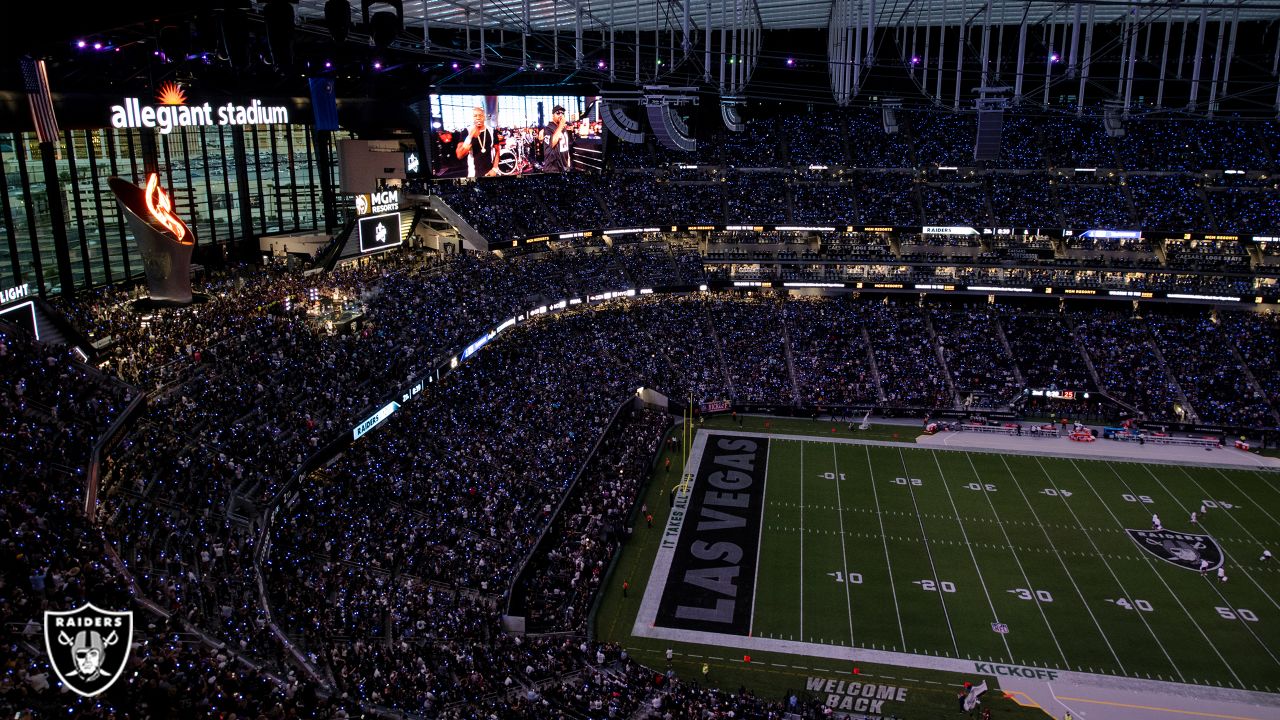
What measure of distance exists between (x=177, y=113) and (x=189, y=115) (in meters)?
0.43

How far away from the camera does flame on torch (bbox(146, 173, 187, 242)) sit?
2308 cm

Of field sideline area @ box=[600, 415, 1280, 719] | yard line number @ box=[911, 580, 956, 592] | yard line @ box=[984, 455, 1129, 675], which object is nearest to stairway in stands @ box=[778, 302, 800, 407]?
field sideline area @ box=[600, 415, 1280, 719]

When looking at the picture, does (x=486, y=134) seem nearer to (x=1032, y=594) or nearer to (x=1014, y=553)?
(x=1014, y=553)

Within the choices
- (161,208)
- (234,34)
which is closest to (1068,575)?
(234,34)

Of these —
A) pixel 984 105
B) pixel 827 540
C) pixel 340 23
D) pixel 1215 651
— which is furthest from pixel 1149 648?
pixel 340 23

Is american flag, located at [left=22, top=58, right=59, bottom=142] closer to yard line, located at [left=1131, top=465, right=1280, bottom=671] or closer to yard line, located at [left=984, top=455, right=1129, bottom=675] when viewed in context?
yard line, located at [left=984, top=455, right=1129, bottom=675]

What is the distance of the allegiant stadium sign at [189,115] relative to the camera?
30.8 m

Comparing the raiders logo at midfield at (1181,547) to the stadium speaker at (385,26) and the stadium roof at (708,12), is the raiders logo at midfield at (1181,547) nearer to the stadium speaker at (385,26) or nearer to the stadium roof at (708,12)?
the stadium roof at (708,12)

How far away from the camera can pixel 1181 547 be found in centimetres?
2986

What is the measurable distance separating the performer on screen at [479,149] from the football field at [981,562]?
65.0 ft

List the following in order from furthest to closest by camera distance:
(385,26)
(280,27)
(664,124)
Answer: (664,124)
(385,26)
(280,27)

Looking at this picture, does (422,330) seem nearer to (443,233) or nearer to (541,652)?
(443,233)

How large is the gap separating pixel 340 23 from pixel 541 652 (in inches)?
598

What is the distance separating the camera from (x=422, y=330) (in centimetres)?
3616
